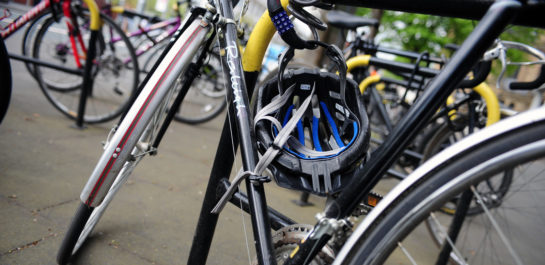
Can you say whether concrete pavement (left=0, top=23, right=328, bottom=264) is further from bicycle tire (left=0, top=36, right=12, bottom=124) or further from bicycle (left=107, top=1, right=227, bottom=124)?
bicycle (left=107, top=1, right=227, bottom=124)

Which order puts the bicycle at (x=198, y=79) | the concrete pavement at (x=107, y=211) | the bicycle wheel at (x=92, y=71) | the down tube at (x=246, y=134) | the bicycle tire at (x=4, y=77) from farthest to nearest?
the bicycle at (x=198, y=79)
the bicycle wheel at (x=92, y=71)
the bicycle tire at (x=4, y=77)
the concrete pavement at (x=107, y=211)
the down tube at (x=246, y=134)

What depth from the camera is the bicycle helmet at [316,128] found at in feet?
3.37

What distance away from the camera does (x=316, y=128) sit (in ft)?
4.14

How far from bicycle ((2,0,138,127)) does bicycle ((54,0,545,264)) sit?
5.70 ft

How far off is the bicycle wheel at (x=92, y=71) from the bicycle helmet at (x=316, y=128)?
243cm

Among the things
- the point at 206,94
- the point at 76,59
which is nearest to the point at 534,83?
the point at 76,59

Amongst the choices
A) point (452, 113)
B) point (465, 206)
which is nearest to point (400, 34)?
point (452, 113)

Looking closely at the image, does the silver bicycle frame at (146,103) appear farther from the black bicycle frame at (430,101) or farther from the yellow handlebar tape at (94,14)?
the yellow handlebar tape at (94,14)

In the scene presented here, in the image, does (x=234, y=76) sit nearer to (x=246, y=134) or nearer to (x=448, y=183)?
(x=246, y=134)

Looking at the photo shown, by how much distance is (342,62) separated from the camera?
111 cm

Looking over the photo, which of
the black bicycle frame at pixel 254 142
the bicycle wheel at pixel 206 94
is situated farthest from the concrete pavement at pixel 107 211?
the bicycle wheel at pixel 206 94

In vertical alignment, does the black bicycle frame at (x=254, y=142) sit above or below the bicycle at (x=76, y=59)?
above

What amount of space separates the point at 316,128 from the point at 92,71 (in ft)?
9.21

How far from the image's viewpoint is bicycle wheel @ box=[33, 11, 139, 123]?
332 centimetres
